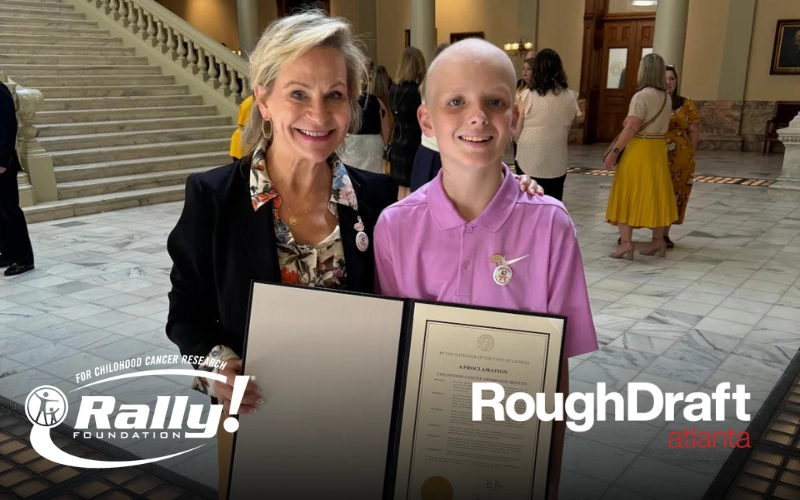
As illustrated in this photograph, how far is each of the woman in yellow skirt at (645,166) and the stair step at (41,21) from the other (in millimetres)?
11512

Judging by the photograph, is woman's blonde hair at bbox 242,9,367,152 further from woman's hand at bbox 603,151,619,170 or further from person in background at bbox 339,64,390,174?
woman's hand at bbox 603,151,619,170

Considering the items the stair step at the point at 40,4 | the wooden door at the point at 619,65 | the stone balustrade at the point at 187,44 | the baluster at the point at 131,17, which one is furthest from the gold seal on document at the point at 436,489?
the wooden door at the point at 619,65

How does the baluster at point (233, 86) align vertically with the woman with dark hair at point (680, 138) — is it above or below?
above

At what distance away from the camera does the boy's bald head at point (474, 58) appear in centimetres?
133

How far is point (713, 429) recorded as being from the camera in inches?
115

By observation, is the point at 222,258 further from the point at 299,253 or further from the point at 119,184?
the point at 119,184

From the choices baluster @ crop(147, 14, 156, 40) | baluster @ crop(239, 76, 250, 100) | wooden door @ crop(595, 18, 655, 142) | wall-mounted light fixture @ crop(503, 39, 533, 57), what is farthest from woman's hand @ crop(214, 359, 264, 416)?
wooden door @ crop(595, 18, 655, 142)

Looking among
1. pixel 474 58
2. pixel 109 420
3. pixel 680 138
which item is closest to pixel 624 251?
pixel 680 138

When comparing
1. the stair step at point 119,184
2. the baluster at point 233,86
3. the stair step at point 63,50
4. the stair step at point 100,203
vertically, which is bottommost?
the stair step at point 100,203

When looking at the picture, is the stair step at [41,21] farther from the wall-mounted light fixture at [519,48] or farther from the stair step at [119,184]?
the wall-mounted light fixture at [519,48]

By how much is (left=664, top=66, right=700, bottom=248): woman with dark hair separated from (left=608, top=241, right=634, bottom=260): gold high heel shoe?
17.4 inches

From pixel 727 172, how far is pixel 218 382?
11.6 meters

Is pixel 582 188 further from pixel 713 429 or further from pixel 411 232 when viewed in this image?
pixel 411 232

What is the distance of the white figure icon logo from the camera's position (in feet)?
9.83
